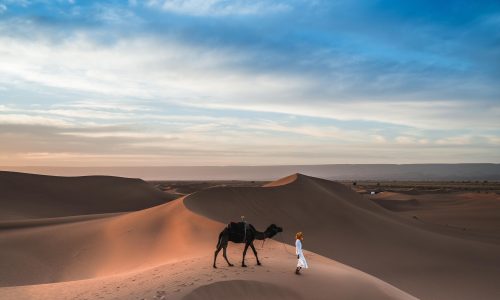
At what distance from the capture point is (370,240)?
2248cm

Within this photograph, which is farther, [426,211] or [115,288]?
[426,211]

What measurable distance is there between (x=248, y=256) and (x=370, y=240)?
37.8 feet

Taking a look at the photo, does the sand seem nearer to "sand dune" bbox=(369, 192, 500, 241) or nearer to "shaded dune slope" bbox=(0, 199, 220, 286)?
"shaded dune slope" bbox=(0, 199, 220, 286)

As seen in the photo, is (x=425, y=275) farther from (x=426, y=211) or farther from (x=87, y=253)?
(x=426, y=211)

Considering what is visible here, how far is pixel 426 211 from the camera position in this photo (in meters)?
46.0

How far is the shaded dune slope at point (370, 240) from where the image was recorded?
17484mm

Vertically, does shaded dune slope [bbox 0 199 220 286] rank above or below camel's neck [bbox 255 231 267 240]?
below

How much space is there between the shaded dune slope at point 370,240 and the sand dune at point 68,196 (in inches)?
839

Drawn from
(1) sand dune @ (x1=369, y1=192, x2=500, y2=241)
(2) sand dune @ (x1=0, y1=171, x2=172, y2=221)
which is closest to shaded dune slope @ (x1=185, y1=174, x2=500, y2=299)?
(1) sand dune @ (x1=369, y1=192, x2=500, y2=241)

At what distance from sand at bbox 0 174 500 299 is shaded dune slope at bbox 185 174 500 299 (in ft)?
0.20

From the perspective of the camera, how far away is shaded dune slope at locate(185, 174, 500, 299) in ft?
57.4

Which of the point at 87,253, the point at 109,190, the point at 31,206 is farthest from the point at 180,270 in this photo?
the point at 109,190

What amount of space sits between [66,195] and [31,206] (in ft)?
22.4

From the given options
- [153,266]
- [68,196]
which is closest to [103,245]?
[153,266]
